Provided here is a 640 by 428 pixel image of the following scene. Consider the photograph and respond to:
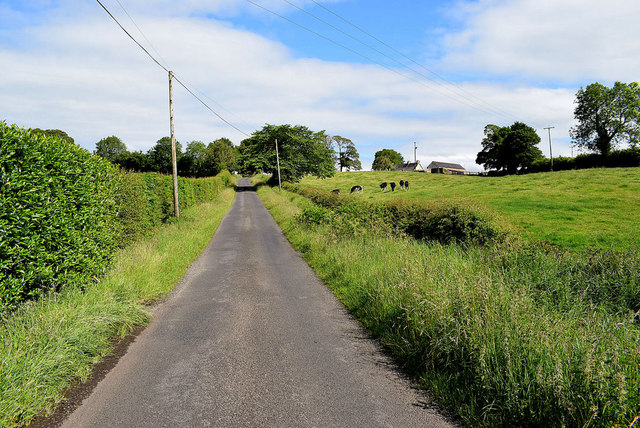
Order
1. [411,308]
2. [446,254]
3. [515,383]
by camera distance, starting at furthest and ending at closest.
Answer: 1. [446,254]
2. [411,308]
3. [515,383]

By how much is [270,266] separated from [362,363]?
655cm

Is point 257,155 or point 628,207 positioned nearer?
point 628,207

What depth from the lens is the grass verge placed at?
353 centimetres

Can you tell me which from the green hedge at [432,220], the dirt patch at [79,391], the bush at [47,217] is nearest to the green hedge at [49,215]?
the bush at [47,217]

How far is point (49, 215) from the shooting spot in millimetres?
5664

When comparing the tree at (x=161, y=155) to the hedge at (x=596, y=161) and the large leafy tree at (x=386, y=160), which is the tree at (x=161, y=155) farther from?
the hedge at (x=596, y=161)

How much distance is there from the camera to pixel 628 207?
15594 millimetres

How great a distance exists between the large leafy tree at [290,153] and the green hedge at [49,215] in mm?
47843

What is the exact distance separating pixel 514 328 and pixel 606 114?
7176 cm

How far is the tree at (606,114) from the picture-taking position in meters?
53.5

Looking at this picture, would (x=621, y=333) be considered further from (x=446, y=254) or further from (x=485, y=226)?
(x=485, y=226)

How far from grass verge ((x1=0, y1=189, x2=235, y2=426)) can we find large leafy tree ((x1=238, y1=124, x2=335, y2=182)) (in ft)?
159

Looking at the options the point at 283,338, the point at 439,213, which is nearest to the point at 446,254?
the point at 439,213

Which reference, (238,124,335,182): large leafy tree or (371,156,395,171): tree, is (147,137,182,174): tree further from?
(371,156,395,171): tree
